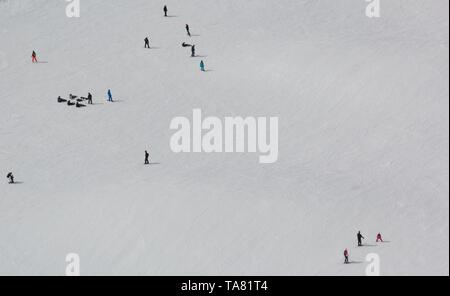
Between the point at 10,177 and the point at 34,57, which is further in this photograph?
the point at 34,57

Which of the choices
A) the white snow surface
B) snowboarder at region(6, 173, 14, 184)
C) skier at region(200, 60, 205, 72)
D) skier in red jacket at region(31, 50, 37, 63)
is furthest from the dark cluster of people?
snowboarder at region(6, 173, 14, 184)

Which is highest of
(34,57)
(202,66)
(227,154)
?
(34,57)

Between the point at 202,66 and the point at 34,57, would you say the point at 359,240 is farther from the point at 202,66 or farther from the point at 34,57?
the point at 34,57

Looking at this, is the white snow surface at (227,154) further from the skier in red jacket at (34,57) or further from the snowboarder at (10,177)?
the snowboarder at (10,177)

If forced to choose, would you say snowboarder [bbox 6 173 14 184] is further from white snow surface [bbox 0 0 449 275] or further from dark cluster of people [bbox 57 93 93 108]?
dark cluster of people [bbox 57 93 93 108]

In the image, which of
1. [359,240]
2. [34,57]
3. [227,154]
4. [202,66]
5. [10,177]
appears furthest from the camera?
[34,57]

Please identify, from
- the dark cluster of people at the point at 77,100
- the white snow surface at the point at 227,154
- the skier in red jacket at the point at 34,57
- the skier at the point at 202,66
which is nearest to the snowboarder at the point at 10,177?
the white snow surface at the point at 227,154

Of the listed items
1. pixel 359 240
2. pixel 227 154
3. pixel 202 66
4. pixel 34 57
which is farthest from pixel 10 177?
pixel 359 240

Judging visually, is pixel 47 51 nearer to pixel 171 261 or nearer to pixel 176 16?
pixel 176 16
